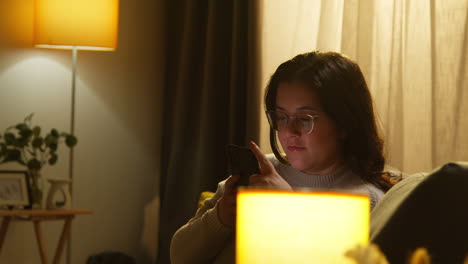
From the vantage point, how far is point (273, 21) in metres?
3.31

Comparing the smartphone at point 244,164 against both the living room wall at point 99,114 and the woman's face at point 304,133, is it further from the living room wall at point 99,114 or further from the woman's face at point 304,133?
the living room wall at point 99,114

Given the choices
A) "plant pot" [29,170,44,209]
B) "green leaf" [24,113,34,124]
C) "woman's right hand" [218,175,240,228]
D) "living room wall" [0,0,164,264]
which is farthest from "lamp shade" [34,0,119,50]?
"woman's right hand" [218,175,240,228]

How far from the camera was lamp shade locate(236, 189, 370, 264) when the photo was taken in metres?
0.76

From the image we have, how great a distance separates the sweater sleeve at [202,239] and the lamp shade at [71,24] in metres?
1.86

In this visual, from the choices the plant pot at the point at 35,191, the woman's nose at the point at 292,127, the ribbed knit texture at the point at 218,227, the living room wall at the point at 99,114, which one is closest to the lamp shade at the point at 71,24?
the living room wall at the point at 99,114

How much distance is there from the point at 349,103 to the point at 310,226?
1.14 metres

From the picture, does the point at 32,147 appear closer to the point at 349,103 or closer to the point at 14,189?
the point at 14,189

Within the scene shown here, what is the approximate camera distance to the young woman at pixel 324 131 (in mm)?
1860

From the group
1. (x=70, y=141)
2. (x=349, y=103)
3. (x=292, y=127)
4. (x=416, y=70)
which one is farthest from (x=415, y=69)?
(x=70, y=141)

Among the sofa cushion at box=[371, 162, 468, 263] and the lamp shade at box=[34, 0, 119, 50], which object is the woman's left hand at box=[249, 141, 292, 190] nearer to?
the sofa cushion at box=[371, 162, 468, 263]

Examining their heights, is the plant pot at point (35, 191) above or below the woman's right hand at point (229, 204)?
below

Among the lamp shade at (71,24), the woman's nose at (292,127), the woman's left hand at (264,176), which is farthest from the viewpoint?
the lamp shade at (71,24)

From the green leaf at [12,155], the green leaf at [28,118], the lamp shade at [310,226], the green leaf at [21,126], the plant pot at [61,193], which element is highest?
the lamp shade at [310,226]

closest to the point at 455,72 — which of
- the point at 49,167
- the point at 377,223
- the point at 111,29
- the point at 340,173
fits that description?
the point at 340,173
